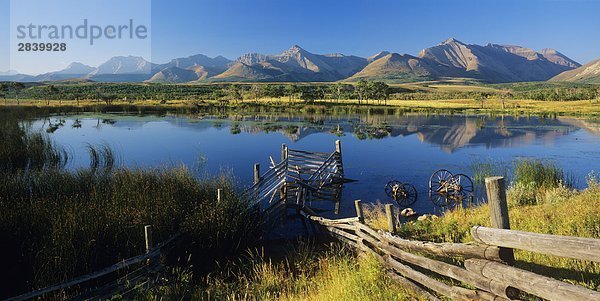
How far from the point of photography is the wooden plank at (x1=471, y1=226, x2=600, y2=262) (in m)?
3.49

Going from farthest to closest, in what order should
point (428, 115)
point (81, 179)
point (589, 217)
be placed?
point (428, 115), point (81, 179), point (589, 217)

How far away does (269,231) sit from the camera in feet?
39.9

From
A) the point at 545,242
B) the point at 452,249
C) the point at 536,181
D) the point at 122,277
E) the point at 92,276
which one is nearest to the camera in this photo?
the point at 545,242

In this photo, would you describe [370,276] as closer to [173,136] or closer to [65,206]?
[65,206]

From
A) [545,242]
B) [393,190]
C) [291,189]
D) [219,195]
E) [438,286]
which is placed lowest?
[291,189]

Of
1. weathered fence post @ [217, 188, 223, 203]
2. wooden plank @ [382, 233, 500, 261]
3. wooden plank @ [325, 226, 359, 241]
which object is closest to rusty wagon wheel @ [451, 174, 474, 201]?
wooden plank @ [325, 226, 359, 241]

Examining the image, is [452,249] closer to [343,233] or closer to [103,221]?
[343,233]

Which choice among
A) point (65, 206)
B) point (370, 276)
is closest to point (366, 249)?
point (370, 276)

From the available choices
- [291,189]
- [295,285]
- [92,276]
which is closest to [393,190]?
[291,189]

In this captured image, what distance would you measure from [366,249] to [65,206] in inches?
256

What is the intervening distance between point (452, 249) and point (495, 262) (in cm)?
86

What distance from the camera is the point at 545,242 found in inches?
153

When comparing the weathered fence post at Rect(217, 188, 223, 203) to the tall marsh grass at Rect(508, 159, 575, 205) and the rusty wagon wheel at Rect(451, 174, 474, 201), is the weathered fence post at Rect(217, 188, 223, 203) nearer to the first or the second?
the tall marsh grass at Rect(508, 159, 575, 205)

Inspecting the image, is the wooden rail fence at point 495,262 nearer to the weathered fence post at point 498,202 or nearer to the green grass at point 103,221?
the weathered fence post at point 498,202
